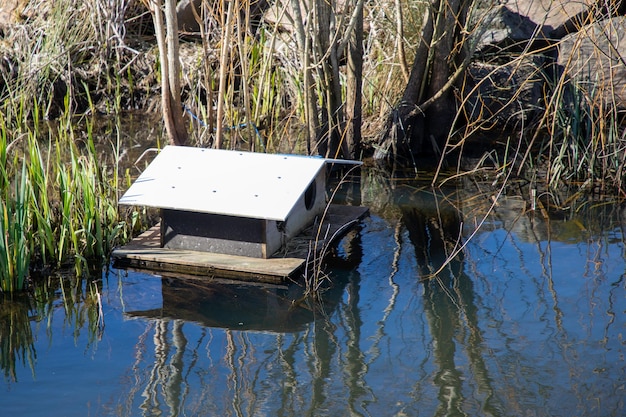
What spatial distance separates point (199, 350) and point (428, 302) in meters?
1.49

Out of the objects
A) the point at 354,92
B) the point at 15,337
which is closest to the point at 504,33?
the point at 354,92

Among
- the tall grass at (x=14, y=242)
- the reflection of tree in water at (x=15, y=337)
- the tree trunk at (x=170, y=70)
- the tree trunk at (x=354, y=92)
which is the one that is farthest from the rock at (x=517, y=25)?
the reflection of tree in water at (x=15, y=337)

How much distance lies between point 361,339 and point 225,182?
1538 mm

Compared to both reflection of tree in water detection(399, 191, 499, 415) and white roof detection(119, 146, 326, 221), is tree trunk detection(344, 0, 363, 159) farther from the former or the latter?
white roof detection(119, 146, 326, 221)

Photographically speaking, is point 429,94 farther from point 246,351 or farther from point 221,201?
point 246,351

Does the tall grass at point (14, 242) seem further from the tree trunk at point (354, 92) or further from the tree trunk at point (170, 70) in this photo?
the tree trunk at point (354, 92)

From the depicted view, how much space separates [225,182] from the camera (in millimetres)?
5652

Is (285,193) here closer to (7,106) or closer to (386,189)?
(386,189)

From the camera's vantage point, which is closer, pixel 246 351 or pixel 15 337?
pixel 246 351

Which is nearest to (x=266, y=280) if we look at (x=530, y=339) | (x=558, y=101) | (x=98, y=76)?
(x=530, y=339)

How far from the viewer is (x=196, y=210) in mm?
5441

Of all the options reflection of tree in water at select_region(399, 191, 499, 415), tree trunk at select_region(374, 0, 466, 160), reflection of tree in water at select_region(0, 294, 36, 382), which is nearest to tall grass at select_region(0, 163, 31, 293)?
reflection of tree in water at select_region(0, 294, 36, 382)

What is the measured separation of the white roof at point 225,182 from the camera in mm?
5414

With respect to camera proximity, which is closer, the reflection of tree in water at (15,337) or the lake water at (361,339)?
the lake water at (361,339)
